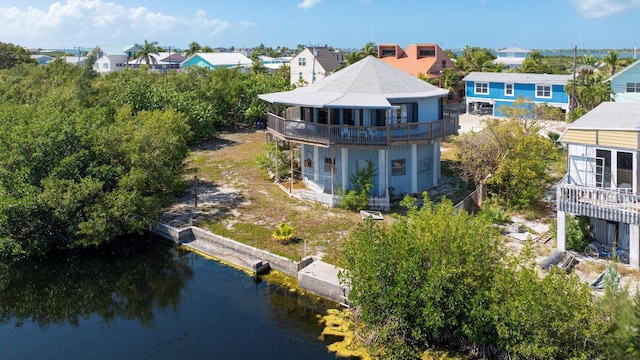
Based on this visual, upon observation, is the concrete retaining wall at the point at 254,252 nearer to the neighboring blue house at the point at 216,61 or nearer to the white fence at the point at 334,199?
the white fence at the point at 334,199

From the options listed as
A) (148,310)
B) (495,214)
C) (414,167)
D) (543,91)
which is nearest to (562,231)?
(495,214)

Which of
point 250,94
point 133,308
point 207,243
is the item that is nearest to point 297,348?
point 133,308

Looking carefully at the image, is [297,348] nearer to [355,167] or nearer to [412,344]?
[412,344]

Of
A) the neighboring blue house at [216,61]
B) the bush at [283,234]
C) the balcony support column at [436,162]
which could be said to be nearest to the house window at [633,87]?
the balcony support column at [436,162]

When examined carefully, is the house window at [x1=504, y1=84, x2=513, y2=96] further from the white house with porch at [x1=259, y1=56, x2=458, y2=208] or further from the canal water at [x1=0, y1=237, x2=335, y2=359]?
the canal water at [x1=0, y1=237, x2=335, y2=359]

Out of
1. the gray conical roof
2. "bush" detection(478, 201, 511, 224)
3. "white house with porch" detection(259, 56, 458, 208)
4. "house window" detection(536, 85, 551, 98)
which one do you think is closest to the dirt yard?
"bush" detection(478, 201, 511, 224)

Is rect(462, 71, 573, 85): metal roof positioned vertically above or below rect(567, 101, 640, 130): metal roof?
above
